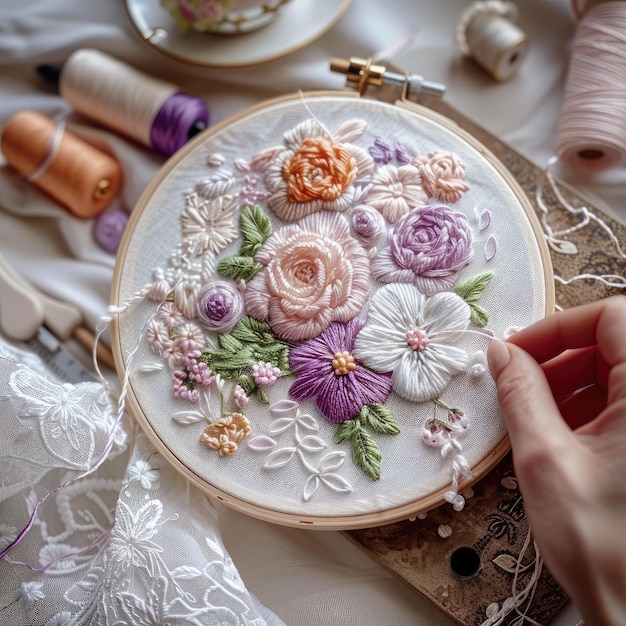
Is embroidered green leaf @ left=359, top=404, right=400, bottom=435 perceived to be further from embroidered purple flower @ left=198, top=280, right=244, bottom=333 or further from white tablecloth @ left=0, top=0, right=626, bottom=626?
white tablecloth @ left=0, top=0, right=626, bottom=626

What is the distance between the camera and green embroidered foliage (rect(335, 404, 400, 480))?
854mm

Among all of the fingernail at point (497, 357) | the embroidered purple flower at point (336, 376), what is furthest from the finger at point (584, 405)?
the embroidered purple flower at point (336, 376)

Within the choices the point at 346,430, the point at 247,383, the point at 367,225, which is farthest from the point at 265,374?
the point at 367,225

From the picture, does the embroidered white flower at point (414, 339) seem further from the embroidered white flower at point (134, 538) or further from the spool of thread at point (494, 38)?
the spool of thread at point (494, 38)

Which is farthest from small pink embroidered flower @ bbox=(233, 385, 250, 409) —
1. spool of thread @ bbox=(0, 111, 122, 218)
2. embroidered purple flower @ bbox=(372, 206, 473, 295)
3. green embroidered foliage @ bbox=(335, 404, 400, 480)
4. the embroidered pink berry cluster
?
spool of thread @ bbox=(0, 111, 122, 218)

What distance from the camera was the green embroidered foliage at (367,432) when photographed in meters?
0.85

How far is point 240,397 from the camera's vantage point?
2.95 ft

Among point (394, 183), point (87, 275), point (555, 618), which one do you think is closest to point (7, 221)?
point (87, 275)

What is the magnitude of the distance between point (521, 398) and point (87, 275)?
0.83 meters

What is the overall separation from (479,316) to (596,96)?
1.57 feet

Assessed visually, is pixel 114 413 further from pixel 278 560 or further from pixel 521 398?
pixel 521 398

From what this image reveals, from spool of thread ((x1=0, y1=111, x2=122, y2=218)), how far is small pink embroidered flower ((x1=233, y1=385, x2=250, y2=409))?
0.54 metres

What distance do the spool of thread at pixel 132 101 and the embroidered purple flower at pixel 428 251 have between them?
51cm

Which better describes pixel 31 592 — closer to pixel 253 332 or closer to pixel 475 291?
pixel 253 332
